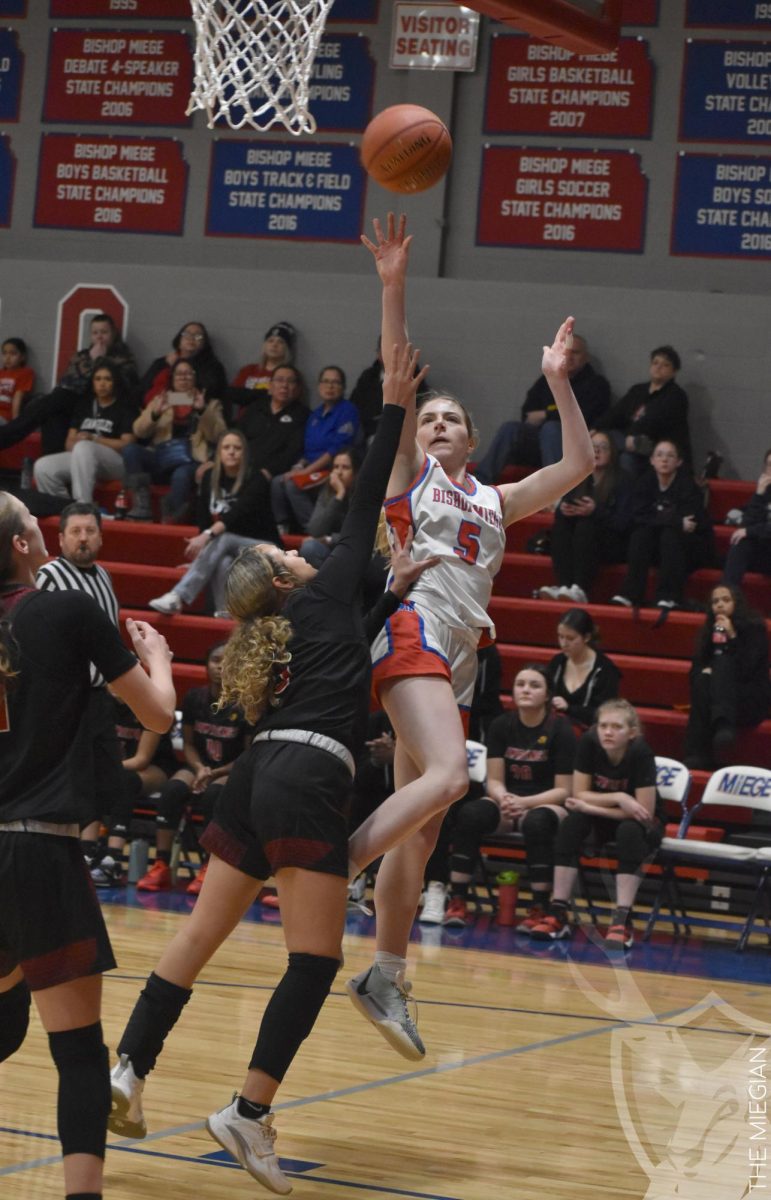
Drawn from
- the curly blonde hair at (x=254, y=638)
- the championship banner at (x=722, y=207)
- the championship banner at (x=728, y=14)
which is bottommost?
the curly blonde hair at (x=254, y=638)

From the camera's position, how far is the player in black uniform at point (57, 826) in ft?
10.6

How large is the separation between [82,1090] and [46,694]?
83 centimetres

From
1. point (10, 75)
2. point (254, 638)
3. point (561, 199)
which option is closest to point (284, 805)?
point (254, 638)

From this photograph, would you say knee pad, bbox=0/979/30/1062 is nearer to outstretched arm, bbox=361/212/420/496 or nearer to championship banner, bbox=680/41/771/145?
outstretched arm, bbox=361/212/420/496

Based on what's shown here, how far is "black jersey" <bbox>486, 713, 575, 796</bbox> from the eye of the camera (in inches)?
365

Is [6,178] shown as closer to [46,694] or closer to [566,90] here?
[566,90]

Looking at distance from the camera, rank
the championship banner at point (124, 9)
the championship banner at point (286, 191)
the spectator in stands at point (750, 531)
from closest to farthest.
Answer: the spectator in stands at point (750, 531) → the championship banner at point (286, 191) → the championship banner at point (124, 9)

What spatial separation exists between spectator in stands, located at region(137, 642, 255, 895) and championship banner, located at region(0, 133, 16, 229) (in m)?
7.84

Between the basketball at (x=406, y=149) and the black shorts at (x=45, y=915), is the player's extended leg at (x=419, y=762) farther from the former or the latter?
the basketball at (x=406, y=149)

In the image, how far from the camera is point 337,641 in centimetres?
403

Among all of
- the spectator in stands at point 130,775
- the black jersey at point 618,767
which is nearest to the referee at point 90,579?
the spectator in stands at point 130,775

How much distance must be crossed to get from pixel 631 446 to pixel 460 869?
4.46 m

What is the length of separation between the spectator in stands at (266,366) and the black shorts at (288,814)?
9.94 meters

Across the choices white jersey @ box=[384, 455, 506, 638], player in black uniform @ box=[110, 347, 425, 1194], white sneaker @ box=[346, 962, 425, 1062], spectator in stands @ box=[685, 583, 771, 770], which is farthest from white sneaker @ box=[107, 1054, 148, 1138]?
spectator in stands @ box=[685, 583, 771, 770]
